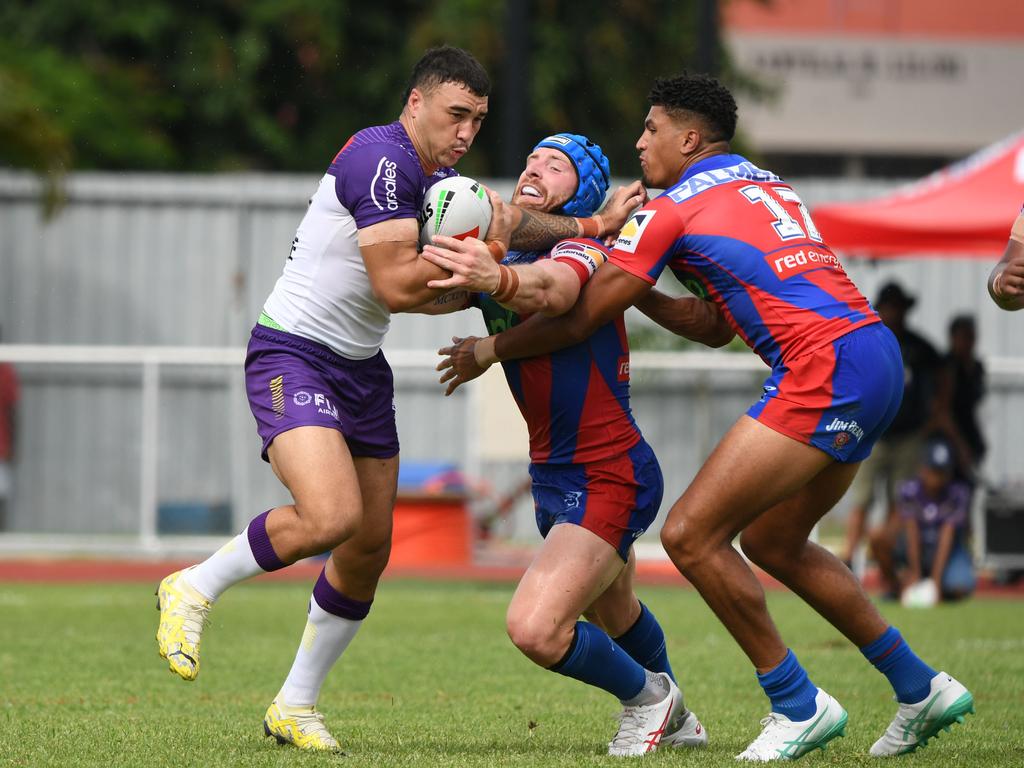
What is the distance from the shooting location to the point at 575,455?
5.88 metres

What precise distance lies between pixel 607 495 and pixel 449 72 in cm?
159

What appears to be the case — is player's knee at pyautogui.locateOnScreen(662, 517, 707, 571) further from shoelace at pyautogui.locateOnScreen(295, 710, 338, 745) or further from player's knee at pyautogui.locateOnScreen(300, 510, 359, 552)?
shoelace at pyautogui.locateOnScreen(295, 710, 338, 745)

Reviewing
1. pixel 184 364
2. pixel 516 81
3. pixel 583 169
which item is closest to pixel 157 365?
pixel 184 364

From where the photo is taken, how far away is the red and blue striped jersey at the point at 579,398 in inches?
231

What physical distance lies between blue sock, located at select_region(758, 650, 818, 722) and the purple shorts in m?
1.60

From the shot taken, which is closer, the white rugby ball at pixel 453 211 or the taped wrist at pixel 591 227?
the white rugby ball at pixel 453 211

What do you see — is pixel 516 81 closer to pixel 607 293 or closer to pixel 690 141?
pixel 690 141

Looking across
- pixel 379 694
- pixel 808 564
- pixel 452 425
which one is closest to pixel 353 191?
pixel 808 564

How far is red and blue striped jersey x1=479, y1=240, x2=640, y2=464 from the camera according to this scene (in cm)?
588

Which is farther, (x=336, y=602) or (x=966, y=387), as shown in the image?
(x=966, y=387)

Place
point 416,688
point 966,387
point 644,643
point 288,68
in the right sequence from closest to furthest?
1. point 644,643
2. point 416,688
3. point 966,387
4. point 288,68

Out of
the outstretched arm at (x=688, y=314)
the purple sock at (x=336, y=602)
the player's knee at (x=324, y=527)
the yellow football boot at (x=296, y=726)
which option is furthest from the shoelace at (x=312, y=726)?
the outstretched arm at (x=688, y=314)

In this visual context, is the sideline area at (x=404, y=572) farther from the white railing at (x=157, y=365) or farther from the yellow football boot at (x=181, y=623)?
the yellow football boot at (x=181, y=623)

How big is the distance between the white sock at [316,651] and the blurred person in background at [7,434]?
10.4m
